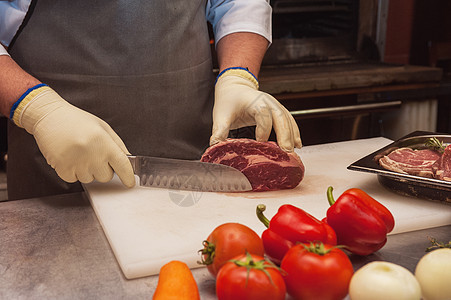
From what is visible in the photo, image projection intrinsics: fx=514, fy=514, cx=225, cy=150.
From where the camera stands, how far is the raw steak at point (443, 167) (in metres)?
1.45

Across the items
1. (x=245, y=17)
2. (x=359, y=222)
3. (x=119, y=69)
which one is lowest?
(x=359, y=222)

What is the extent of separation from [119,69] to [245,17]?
55cm

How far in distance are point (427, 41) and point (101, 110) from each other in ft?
8.92

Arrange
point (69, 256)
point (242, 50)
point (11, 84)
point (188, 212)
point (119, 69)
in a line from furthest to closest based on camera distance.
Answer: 1. point (242, 50)
2. point (119, 69)
3. point (11, 84)
4. point (188, 212)
5. point (69, 256)

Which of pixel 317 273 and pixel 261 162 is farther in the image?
pixel 261 162

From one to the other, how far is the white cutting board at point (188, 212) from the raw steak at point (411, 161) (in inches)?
3.3

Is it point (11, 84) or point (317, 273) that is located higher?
point (11, 84)

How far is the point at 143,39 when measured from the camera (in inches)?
73.2

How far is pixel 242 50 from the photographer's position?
6.51 ft

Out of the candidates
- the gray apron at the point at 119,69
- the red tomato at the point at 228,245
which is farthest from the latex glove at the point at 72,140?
the red tomato at the point at 228,245

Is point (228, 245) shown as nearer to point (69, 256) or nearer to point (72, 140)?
point (69, 256)

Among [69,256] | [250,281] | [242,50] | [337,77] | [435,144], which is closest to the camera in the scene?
[250,281]

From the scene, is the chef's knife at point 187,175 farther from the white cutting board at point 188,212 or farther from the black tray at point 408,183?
the black tray at point 408,183

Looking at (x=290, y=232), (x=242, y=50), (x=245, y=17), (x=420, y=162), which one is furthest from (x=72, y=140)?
(x=420, y=162)
